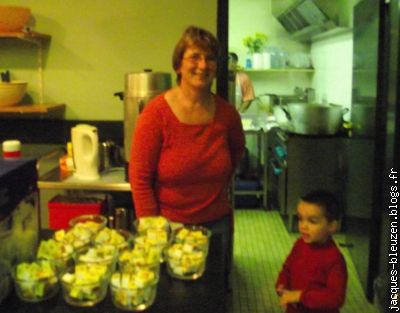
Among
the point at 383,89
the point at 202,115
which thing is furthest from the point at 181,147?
the point at 383,89

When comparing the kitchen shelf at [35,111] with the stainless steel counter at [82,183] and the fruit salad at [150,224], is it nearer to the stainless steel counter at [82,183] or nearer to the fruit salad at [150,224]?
the stainless steel counter at [82,183]

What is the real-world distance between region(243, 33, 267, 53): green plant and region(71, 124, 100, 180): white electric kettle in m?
3.53

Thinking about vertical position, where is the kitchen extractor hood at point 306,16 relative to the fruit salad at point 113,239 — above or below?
above

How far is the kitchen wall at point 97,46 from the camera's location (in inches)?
112

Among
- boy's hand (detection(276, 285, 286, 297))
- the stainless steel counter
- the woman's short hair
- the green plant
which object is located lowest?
boy's hand (detection(276, 285, 286, 297))

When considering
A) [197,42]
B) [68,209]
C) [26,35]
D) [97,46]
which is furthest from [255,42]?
[197,42]

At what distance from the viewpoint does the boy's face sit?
1603mm

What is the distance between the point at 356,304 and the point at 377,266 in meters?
0.26

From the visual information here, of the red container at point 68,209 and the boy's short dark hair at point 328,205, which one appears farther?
the red container at point 68,209

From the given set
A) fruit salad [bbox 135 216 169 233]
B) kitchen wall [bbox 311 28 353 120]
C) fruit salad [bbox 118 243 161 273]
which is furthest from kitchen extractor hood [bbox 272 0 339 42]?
fruit salad [bbox 118 243 161 273]

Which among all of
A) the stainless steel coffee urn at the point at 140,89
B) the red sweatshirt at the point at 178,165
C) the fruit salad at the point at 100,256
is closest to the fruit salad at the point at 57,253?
the fruit salad at the point at 100,256

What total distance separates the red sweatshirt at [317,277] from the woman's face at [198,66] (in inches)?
24.7

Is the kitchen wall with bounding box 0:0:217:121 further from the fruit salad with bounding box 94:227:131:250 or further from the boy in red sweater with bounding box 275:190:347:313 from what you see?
the fruit salad with bounding box 94:227:131:250

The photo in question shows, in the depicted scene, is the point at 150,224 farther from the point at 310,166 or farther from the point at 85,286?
the point at 310,166
